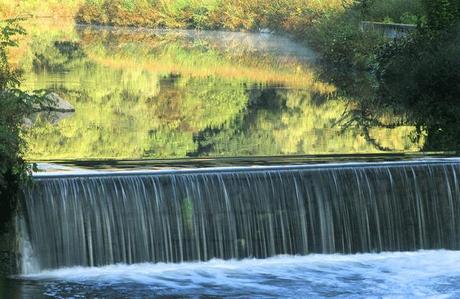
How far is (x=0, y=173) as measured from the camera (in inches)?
534

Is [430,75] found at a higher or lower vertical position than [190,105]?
higher

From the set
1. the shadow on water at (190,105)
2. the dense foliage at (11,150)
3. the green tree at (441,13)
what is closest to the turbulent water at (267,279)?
the dense foliage at (11,150)

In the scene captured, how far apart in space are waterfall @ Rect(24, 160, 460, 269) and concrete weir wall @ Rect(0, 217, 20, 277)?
0.22 meters

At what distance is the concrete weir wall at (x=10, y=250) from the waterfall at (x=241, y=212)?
0.22 meters

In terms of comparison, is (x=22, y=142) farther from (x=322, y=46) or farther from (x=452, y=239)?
(x=322, y=46)

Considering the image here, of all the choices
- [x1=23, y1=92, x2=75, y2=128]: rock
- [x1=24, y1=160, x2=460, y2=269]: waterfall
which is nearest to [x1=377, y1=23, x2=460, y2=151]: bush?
[x1=24, y1=160, x2=460, y2=269]: waterfall

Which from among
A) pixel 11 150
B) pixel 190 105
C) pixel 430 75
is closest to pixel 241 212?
pixel 11 150

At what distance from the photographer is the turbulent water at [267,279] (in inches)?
523

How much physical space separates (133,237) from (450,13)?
20755mm

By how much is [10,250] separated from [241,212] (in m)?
3.12

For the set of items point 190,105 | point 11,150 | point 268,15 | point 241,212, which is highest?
point 268,15

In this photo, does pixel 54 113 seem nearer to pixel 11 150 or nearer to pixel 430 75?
pixel 430 75

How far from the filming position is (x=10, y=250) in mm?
13906

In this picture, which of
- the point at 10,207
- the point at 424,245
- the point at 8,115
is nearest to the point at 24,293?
the point at 10,207
